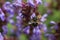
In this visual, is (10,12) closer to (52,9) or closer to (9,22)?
(9,22)

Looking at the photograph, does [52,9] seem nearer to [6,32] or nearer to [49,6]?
[49,6]

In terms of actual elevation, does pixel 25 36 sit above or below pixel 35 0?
below

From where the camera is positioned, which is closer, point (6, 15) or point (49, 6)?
point (6, 15)

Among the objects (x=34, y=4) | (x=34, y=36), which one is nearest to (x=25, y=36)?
(x=34, y=36)

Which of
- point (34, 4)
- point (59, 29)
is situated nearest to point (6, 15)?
point (34, 4)

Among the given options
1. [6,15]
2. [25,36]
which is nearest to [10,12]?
[6,15]

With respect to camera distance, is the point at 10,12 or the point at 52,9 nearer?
the point at 10,12

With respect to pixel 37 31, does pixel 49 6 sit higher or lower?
higher

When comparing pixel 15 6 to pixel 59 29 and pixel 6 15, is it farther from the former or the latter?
pixel 59 29
